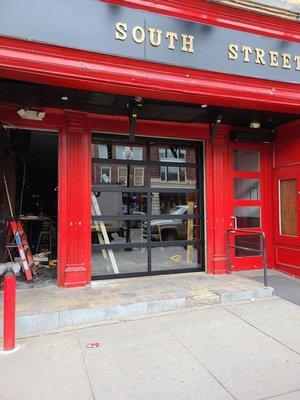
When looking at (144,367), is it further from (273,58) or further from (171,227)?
(273,58)

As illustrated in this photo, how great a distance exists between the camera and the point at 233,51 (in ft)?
15.8

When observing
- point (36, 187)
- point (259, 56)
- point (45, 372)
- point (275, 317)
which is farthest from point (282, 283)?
point (36, 187)

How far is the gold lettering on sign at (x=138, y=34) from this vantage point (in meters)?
4.28

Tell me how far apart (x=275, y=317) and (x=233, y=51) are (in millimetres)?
3632

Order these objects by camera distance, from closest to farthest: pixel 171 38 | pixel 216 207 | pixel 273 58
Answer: pixel 171 38 → pixel 273 58 → pixel 216 207

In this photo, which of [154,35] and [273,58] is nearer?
[154,35]

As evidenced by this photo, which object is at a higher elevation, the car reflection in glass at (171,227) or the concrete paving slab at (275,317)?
the car reflection in glass at (171,227)

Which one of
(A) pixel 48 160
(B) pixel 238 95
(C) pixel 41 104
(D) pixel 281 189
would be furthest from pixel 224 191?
(A) pixel 48 160

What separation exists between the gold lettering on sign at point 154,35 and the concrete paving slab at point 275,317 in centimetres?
363

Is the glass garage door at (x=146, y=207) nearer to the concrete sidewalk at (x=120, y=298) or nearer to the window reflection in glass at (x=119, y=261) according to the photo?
Answer: the window reflection in glass at (x=119, y=261)

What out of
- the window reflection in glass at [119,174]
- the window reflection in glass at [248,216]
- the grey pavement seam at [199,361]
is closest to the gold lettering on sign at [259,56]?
the window reflection in glass at [119,174]

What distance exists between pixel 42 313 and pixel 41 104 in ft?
9.74

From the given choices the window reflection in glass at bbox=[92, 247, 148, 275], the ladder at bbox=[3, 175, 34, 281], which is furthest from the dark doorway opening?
the window reflection in glass at bbox=[92, 247, 148, 275]

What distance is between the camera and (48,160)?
36.0ft
